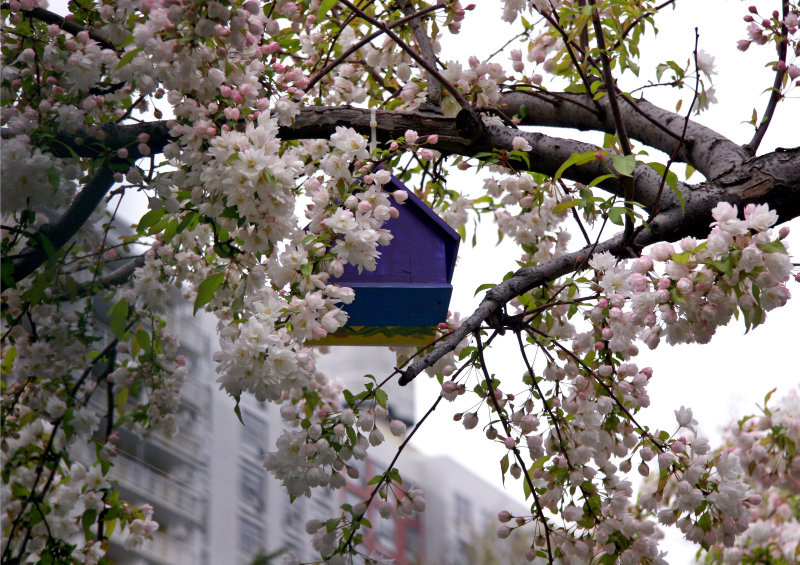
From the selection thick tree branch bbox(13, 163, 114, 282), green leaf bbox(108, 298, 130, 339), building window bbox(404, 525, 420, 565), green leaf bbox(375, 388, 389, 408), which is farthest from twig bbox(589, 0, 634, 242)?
building window bbox(404, 525, 420, 565)

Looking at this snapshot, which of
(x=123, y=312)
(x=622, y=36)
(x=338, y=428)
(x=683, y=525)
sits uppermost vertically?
(x=622, y=36)

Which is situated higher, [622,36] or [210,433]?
[622,36]

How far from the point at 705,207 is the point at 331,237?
29.6 inches

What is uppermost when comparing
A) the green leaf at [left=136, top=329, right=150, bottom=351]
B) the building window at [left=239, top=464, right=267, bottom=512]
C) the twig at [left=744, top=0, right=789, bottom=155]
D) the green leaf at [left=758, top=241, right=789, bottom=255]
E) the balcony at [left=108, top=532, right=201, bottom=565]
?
the twig at [left=744, top=0, right=789, bottom=155]

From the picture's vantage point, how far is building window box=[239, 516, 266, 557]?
2242 mm

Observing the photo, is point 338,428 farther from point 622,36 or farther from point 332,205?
point 622,36

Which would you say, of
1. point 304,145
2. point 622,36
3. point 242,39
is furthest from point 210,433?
point 622,36

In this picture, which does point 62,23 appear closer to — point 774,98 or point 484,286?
point 484,286

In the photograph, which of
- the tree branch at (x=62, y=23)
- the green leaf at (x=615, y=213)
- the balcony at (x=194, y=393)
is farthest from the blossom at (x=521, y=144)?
the balcony at (x=194, y=393)

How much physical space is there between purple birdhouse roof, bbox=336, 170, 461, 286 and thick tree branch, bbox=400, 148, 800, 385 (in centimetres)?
13

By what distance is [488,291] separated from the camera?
1.56 meters

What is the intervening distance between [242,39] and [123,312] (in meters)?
0.82

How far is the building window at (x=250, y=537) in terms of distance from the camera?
224cm

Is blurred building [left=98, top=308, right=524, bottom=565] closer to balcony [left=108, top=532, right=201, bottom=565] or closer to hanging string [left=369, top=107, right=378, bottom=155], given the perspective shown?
balcony [left=108, top=532, right=201, bottom=565]
